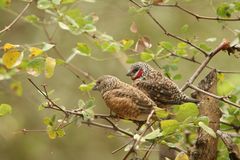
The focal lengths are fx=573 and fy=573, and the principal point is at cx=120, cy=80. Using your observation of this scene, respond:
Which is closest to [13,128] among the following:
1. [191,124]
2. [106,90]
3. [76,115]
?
[106,90]

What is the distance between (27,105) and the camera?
16.3 ft

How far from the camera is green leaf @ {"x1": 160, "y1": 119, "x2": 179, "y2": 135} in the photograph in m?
1.67

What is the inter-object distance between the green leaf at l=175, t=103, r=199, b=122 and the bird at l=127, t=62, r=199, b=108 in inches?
28.0

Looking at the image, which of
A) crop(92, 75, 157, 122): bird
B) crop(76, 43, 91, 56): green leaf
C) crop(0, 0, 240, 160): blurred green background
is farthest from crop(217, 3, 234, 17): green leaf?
crop(0, 0, 240, 160): blurred green background

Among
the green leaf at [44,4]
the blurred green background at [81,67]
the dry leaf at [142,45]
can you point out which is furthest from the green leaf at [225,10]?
the blurred green background at [81,67]

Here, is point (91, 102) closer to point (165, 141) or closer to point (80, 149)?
point (165, 141)

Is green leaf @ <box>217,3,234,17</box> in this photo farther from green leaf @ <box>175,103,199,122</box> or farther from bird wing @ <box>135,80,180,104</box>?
green leaf @ <box>175,103,199,122</box>

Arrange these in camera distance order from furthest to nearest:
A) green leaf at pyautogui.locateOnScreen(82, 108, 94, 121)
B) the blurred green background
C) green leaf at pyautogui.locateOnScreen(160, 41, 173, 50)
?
1. the blurred green background
2. green leaf at pyautogui.locateOnScreen(160, 41, 173, 50)
3. green leaf at pyautogui.locateOnScreen(82, 108, 94, 121)

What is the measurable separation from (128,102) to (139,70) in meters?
0.73

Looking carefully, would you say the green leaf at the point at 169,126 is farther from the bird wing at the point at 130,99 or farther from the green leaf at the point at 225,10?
the green leaf at the point at 225,10

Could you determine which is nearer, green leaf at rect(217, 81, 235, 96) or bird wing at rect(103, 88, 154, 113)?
bird wing at rect(103, 88, 154, 113)

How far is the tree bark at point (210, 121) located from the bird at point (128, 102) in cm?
19

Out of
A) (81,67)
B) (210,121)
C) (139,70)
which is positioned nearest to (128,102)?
(210,121)

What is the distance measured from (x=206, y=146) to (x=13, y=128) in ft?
7.62
